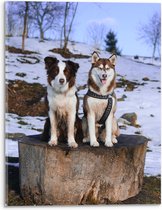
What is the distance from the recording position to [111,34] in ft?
7.31

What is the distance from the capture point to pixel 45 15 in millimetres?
2197

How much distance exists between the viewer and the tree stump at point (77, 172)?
1836 mm

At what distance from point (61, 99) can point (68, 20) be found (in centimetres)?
57

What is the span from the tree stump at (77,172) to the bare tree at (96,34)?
1.96 feet

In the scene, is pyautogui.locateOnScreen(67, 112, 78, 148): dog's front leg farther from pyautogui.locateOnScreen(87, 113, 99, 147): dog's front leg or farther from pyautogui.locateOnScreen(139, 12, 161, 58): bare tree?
pyautogui.locateOnScreen(139, 12, 161, 58): bare tree

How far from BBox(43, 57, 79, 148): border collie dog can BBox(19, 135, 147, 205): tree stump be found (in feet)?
0.23

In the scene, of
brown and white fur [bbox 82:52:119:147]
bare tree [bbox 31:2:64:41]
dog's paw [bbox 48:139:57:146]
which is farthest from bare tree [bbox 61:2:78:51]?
dog's paw [bbox 48:139:57:146]

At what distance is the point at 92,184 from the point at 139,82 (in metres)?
0.69

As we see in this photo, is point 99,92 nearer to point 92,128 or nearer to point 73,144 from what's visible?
point 92,128

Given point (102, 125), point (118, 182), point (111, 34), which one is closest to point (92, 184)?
point (118, 182)

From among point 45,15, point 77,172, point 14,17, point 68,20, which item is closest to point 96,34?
point 68,20

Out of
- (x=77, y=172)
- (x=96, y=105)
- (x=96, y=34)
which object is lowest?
(x=77, y=172)

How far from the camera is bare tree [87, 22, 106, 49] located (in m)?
2.19

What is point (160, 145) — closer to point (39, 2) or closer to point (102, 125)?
point (102, 125)
